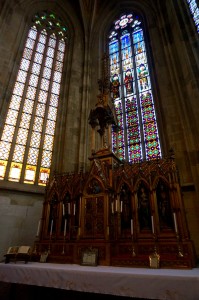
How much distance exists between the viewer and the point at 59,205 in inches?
209

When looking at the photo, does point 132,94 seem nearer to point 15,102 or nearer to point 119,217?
point 15,102

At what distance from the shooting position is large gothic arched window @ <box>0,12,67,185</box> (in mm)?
8086

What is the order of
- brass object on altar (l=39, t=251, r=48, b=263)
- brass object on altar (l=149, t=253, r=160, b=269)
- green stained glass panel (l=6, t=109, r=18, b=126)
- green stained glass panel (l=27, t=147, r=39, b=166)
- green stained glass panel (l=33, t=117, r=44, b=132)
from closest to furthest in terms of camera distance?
1. brass object on altar (l=149, t=253, r=160, b=269)
2. brass object on altar (l=39, t=251, r=48, b=263)
3. green stained glass panel (l=27, t=147, r=39, b=166)
4. green stained glass panel (l=6, t=109, r=18, b=126)
5. green stained glass panel (l=33, t=117, r=44, b=132)

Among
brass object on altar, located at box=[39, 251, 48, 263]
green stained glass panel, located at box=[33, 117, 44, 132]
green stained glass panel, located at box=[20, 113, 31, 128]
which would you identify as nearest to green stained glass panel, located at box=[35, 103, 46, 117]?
green stained glass panel, located at box=[33, 117, 44, 132]

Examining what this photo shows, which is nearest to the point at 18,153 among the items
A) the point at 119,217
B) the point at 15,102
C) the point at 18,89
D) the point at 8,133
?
the point at 8,133

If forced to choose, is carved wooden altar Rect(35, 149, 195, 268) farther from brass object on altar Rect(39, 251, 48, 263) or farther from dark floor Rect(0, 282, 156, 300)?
dark floor Rect(0, 282, 156, 300)

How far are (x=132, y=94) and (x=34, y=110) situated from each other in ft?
14.7

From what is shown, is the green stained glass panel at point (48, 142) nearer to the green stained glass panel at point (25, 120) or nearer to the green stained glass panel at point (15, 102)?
the green stained glass panel at point (25, 120)

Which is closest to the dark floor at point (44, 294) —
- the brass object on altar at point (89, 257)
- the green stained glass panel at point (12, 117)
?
the brass object on altar at point (89, 257)

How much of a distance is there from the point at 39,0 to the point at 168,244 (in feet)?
45.7

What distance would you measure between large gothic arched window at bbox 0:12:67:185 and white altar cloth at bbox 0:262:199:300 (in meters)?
4.86

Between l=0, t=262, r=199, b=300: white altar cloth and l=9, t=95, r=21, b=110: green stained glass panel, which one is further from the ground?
l=9, t=95, r=21, b=110: green stained glass panel

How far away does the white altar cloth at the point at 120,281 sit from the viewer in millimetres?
2496

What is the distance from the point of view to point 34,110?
924 cm
